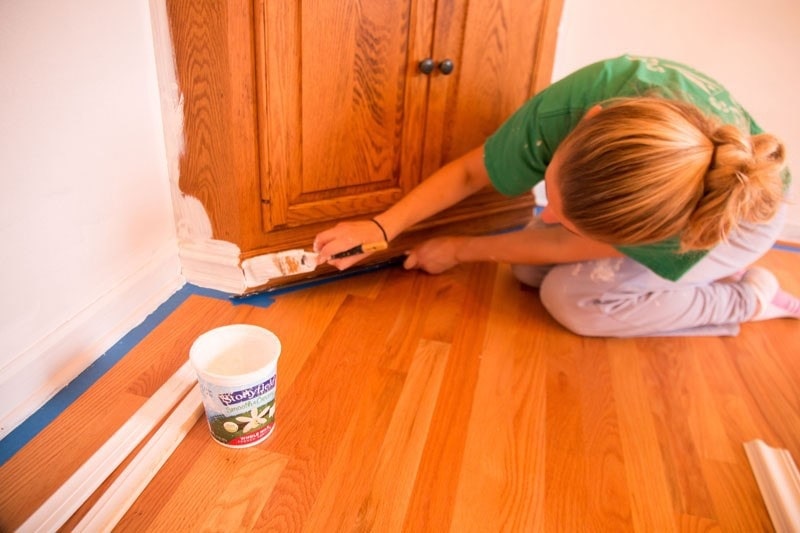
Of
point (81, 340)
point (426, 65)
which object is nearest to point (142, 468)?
point (81, 340)

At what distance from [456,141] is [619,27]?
25.4 inches

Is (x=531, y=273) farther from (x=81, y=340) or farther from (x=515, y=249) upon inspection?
(x=81, y=340)

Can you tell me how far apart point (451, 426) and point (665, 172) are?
1.73ft

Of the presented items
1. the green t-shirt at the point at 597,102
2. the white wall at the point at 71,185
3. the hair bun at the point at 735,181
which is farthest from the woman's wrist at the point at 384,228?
the hair bun at the point at 735,181

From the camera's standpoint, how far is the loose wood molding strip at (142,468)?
726 millimetres

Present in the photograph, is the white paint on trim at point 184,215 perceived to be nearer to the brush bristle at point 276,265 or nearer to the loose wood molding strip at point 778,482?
the brush bristle at point 276,265

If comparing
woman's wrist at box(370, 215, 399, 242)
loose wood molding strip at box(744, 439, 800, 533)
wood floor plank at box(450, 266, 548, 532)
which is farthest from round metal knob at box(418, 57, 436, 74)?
loose wood molding strip at box(744, 439, 800, 533)

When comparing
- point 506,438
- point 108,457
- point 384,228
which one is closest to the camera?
point 108,457

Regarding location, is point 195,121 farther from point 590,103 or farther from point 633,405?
point 633,405

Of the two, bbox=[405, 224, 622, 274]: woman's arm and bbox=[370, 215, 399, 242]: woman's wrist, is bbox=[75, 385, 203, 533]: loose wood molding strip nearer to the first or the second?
bbox=[370, 215, 399, 242]: woman's wrist

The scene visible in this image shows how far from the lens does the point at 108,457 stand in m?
0.80

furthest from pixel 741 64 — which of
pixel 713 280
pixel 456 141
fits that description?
pixel 456 141

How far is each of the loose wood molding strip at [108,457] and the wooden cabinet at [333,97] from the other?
1.12 feet

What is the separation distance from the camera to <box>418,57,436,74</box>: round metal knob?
1.19 m
